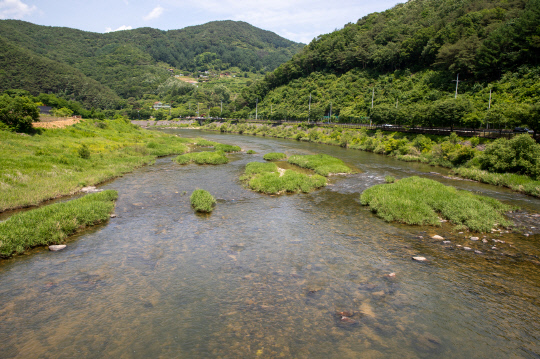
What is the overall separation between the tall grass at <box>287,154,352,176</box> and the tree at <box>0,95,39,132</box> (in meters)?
35.2

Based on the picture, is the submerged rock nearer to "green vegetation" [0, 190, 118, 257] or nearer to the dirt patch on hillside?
"green vegetation" [0, 190, 118, 257]

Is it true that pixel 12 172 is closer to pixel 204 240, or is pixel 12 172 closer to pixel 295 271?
pixel 204 240

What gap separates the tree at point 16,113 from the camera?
119 ft

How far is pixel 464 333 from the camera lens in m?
10.4

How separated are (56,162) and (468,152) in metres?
49.0

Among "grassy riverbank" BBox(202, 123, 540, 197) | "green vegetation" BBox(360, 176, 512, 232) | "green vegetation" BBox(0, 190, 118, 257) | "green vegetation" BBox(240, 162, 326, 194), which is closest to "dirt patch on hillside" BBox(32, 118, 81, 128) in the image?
"green vegetation" BBox(0, 190, 118, 257)

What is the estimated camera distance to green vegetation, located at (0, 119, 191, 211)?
22344 millimetres

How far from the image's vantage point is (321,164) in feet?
128

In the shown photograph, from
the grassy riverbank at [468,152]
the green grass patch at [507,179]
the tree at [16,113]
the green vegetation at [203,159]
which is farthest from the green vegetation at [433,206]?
the tree at [16,113]

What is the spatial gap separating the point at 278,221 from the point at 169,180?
15.6 meters

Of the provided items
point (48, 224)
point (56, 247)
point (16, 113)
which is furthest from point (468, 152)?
point (16, 113)

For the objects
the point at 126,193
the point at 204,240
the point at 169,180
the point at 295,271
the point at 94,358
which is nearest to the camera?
the point at 94,358

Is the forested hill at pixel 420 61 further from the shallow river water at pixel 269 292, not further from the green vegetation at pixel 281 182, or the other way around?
the shallow river water at pixel 269 292

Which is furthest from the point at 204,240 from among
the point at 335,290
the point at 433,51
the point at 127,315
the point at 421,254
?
the point at 433,51
